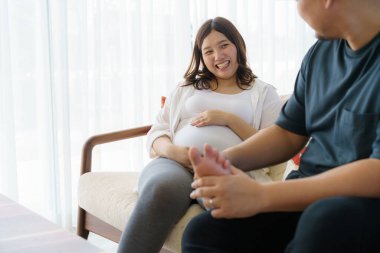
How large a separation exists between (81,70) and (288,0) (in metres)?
1.58

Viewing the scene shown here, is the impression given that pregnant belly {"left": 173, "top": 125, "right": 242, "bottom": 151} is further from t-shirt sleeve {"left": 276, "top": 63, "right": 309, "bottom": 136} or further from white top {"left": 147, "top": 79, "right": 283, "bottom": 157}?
t-shirt sleeve {"left": 276, "top": 63, "right": 309, "bottom": 136}

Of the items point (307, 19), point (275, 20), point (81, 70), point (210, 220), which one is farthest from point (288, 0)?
point (210, 220)

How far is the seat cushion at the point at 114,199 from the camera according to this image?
5.56 feet

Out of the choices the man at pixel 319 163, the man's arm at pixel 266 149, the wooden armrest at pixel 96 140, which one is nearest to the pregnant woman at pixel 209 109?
the wooden armrest at pixel 96 140

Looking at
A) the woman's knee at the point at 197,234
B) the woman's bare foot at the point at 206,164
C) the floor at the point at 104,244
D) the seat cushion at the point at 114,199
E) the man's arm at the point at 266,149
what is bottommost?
the floor at the point at 104,244

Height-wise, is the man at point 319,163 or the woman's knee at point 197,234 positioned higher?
the man at point 319,163

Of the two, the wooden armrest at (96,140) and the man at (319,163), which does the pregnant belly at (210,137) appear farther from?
the man at (319,163)

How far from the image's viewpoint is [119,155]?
293cm

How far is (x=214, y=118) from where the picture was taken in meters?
1.95

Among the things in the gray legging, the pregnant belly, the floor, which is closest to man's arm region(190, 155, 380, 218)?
the gray legging

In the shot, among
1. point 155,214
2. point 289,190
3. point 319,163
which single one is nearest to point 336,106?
point 319,163

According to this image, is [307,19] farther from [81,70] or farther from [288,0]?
[288,0]

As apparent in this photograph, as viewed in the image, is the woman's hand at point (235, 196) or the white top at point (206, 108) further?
the white top at point (206, 108)

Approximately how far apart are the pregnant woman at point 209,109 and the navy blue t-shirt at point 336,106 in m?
0.49
